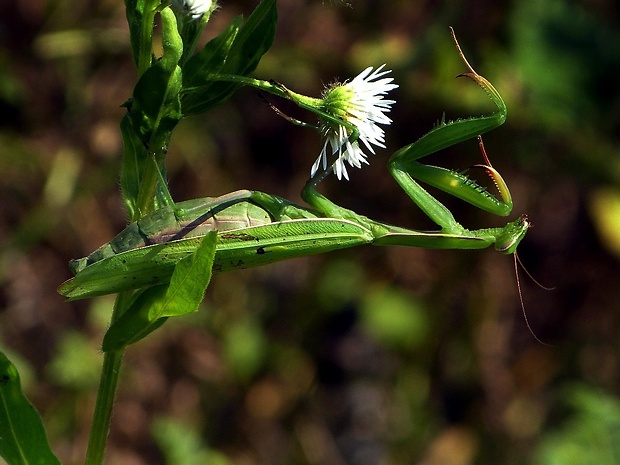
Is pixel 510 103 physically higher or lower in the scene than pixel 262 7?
lower

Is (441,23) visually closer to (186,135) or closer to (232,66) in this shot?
(186,135)

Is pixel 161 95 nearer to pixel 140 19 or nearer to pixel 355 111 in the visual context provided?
pixel 140 19

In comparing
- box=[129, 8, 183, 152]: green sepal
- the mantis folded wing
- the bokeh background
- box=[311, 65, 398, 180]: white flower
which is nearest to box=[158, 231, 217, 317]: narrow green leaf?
the mantis folded wing

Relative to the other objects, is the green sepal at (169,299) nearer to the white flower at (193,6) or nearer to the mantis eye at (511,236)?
the white flower at (193,6)

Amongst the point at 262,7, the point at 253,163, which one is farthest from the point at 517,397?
the point at 262,7

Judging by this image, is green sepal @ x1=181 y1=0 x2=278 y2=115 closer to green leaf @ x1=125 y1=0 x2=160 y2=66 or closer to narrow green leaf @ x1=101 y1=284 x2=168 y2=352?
green leaf @ x1=125 y1=0 x2=160 y2=66

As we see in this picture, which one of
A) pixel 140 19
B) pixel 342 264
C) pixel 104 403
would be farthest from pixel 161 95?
pixel 342 264
